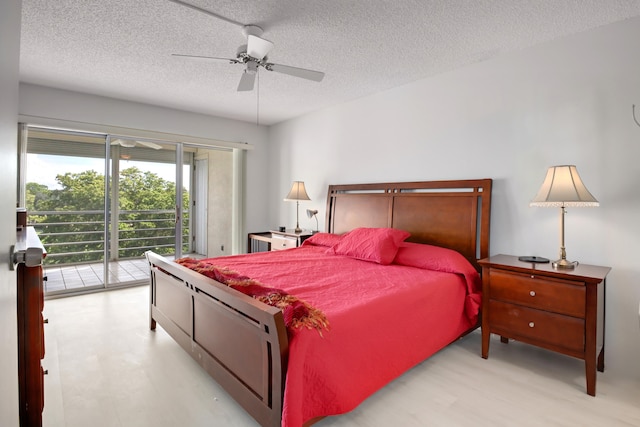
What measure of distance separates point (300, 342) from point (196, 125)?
423cm

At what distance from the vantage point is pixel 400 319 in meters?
2.03

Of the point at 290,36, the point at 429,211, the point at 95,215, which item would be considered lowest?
the point at 95,215

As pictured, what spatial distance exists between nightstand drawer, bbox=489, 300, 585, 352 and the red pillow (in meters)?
0.90

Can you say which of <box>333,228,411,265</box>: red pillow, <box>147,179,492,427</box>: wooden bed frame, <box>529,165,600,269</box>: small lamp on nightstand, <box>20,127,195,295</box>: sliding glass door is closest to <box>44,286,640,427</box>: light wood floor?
<box>147,179,492,427</box>: wooden bed frame

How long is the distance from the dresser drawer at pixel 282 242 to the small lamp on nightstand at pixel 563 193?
2739 millimetres

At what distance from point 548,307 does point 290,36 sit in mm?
2702

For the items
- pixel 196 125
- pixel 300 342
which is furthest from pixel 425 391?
pixel 196 125

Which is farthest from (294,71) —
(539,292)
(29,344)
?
(539,292)

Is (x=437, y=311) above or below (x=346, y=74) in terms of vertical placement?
below

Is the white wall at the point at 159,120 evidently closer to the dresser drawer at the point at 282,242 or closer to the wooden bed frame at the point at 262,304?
Answer: the dresser drawer at the point at 282,242

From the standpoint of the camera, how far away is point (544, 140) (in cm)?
271

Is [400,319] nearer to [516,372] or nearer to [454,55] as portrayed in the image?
[516,372]

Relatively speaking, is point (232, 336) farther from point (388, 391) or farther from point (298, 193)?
point (298, 193)

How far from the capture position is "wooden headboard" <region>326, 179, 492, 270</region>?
3.02 m
